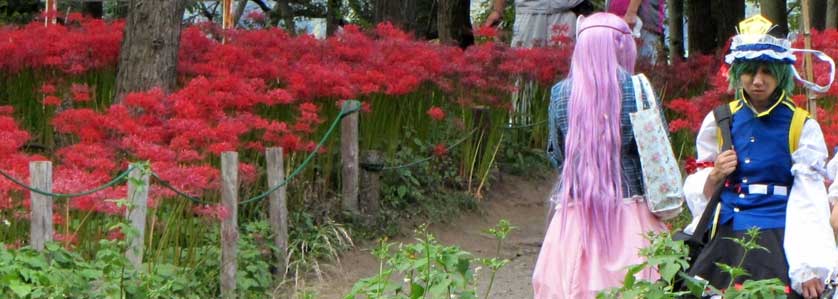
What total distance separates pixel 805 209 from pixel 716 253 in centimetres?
32

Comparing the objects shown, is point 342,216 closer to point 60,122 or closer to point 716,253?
point 60,122

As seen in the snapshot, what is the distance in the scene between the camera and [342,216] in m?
8.91

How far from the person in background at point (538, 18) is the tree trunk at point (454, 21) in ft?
6.74

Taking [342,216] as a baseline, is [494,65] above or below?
above

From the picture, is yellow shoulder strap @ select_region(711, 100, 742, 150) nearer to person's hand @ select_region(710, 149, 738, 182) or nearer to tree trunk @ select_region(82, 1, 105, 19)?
person's hand @ select_region(710, 149, 738, 182)

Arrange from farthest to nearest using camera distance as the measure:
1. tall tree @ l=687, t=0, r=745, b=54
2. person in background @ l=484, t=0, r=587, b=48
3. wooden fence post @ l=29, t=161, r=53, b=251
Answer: tall tree @ l=687, t=0, r=745, b=54 < person in background @ l=484, t=0, r=587, b=48 < wooden fence post @ l=29, t=161, r=53, b=251

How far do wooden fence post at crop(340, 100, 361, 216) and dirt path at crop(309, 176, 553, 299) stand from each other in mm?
288

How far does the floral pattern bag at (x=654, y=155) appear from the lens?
229 inches

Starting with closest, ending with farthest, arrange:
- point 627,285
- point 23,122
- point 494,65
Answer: point 627,285 → point 23,122 → point 494,65

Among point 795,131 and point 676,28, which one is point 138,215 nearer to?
point 795,131

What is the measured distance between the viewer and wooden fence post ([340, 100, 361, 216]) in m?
8.67

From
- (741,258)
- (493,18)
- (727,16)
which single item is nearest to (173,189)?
(741,258)

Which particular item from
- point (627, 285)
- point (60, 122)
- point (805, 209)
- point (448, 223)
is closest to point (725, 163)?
point (805, 209)

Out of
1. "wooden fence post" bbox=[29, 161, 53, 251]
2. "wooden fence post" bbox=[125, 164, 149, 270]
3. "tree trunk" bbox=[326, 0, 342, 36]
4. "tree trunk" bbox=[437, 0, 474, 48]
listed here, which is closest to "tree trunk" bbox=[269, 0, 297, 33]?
"tree trunk" bbox=[326, 0, 342, 36]
